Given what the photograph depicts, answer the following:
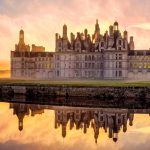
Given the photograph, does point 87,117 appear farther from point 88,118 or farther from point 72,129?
point 72,129

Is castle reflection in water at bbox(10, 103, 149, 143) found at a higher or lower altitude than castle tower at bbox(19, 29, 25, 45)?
lower

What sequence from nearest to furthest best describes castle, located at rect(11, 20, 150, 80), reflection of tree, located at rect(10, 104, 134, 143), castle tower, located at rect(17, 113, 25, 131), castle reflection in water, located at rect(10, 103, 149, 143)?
reflection of tree, located at rect(10, 104, 134, 143) → castle reflection in water, located at rect(10, 103, 149, 143) → castle tower, located at rect(17, 113, 25, 131) → castle, located at rect(11, 20, 150, 80)

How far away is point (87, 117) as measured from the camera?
32031mm

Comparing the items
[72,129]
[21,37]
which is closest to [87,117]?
[72,129]

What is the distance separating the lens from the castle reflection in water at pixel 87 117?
26828 mm

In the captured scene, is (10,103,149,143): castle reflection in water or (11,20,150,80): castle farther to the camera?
(11,20,150,80): castle

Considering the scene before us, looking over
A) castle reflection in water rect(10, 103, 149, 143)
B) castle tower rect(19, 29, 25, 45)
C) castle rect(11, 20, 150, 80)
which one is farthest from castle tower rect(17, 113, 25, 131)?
castle tower rect(19, 29, 25, 45)

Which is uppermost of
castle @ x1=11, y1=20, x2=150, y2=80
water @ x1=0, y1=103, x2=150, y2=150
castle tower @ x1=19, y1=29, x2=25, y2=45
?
castle tower @ x1=19, y1=29, x2=25, y2=45

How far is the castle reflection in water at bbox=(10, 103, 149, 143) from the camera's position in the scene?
26.8 meters

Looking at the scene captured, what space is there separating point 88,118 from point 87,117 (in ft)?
1.70

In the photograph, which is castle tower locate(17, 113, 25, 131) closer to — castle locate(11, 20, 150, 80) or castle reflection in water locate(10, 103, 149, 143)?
castle reflection in water locate(10, 103, 149, 143)

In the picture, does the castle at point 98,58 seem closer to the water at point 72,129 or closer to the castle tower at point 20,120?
the water at point 72,129

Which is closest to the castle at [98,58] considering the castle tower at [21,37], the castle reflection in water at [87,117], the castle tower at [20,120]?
the castle tower at [21,37]

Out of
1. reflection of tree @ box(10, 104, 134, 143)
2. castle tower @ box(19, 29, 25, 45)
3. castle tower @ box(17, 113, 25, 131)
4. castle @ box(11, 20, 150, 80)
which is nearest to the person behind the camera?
reflection of tree @ box(10, 104, 134, 143)
